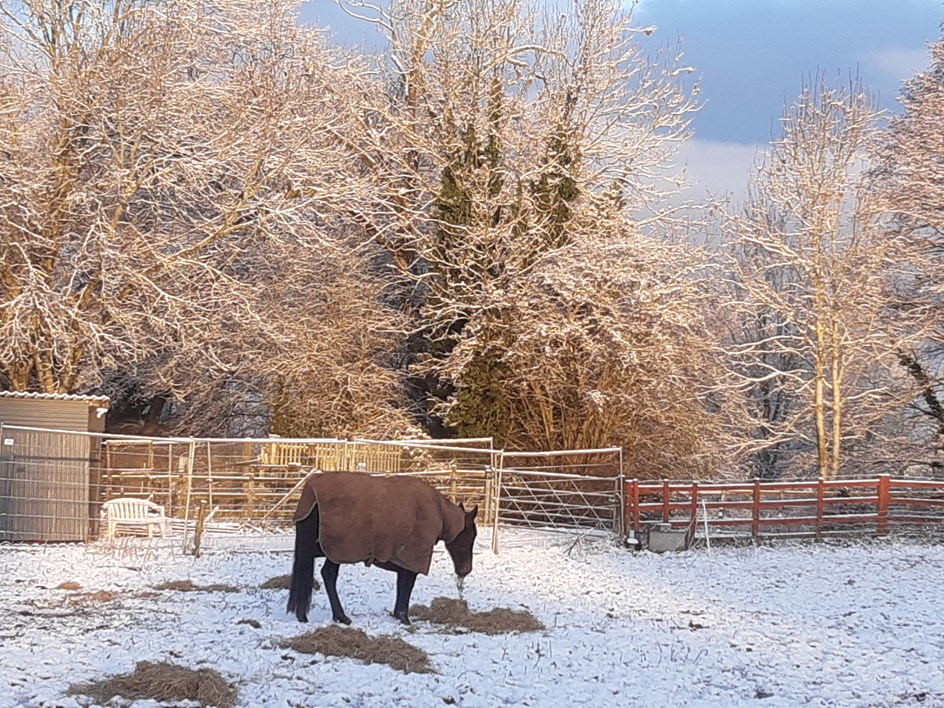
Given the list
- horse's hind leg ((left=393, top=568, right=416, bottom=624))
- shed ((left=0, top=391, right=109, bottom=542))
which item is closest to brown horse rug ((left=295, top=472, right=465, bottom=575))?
horse's hind leg ((left=393, top=568, right=416, bottom=624))

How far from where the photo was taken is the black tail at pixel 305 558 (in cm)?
920

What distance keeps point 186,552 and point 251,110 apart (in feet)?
36.7

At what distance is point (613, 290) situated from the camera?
22.6 metres

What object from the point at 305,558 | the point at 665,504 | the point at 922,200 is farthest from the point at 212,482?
the point at 922,200

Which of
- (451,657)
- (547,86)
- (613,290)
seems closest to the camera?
(451,657)

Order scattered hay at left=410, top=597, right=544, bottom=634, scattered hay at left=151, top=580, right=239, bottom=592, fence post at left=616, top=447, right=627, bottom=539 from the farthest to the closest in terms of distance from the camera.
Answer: fence post at left=616, top=447, right=627, bottom=539 < scattered hay at left=151, top=580, right=239, bottom=592 < scattered hay at left=410, top=597, right=544, bottom=634

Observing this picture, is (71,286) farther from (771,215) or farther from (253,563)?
(771,215)

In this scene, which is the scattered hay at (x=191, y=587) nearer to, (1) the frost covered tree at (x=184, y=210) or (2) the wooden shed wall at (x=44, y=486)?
(2) the wooden shed wall at (x=44, y=486)

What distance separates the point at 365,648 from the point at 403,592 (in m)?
1.46

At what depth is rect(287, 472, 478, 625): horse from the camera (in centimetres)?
905

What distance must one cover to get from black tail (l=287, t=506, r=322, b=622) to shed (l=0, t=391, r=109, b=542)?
5769 millimetres

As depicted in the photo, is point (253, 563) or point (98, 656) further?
point (253, 563)

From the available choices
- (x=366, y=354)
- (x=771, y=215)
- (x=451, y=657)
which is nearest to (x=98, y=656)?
(x=451, y=657)

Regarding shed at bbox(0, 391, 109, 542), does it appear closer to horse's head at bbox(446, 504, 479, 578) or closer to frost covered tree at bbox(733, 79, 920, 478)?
horse's head at bbox(446, 504, 479, 578)
